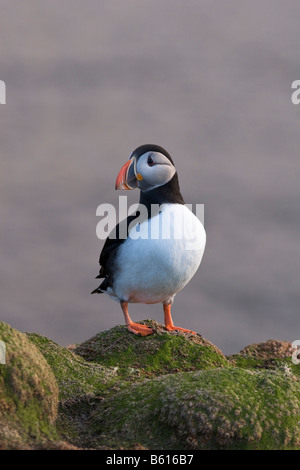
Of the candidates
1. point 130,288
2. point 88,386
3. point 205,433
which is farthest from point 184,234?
point 205,433

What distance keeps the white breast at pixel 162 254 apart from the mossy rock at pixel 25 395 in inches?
101

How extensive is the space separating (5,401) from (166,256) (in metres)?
3.20

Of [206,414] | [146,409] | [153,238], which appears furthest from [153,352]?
[206,414]

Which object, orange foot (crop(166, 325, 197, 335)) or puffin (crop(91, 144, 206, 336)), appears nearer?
puffin (crop(91, 144, 206, 336))

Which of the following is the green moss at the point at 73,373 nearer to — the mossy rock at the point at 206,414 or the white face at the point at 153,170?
the mossy rock at the point at 206,414

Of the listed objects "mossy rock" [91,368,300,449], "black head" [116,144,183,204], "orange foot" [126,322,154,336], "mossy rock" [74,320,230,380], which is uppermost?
"black head" [116,144,183,204]

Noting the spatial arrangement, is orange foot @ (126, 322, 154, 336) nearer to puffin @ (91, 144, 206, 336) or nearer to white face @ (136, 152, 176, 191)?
puffin @ (91, 144, 206, 336)

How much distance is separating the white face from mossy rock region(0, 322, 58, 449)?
3.18 m

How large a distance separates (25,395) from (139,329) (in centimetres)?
367

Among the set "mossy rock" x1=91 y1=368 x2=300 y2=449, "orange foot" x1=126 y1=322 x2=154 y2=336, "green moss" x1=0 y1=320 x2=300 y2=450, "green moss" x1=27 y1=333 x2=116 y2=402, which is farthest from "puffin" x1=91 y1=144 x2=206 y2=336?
"mossy rock" x1=91 y1=368 x2=300 y2=449

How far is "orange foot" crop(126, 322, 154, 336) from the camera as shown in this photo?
959 centimetres

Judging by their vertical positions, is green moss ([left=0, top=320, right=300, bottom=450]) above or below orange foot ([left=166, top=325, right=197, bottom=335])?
below
